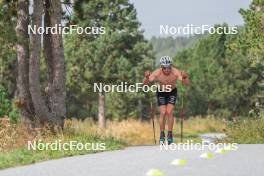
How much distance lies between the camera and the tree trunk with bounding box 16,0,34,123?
15.3 metres

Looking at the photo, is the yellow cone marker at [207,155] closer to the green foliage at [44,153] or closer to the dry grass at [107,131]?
the green foliage at [44,153]

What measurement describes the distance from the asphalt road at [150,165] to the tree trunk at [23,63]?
13.9ft

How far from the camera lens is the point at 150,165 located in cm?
954

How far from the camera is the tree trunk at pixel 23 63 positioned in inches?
601

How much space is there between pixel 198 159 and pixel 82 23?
89.8 ft

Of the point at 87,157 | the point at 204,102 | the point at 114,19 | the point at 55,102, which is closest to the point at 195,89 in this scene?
the point at 204,102

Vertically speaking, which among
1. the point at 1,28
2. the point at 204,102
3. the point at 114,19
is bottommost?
the point at 204,102

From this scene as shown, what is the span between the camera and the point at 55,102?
50.6 feet

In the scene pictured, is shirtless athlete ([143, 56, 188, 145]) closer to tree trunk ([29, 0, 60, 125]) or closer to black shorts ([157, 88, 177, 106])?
black shorts ([157, 88, 177, 106])

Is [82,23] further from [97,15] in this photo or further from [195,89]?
[195,89]

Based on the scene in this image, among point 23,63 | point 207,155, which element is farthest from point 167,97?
point 23,63

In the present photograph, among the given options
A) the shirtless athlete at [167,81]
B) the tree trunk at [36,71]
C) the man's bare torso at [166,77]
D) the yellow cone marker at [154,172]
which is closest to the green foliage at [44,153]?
the tree trunk at [36,71]

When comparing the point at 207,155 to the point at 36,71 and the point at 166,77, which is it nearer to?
the point at 166,77

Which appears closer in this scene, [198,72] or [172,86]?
[172,86]
